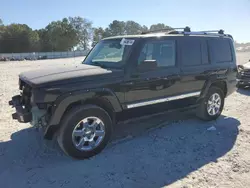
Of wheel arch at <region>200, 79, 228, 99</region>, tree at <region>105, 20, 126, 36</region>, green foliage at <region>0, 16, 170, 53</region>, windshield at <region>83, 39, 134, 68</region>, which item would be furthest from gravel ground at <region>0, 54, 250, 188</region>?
tree at <region>105, 20, 126, 36</region>

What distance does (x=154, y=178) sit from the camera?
147 inches

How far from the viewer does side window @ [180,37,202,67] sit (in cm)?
548

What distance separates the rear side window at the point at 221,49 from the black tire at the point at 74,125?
336cm

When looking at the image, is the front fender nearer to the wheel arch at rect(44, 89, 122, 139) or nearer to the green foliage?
the wheel arch at rect(44, 89, 122, 139)

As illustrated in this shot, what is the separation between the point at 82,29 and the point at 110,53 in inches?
3988

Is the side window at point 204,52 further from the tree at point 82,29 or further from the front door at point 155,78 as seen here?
the tree at point 82,29

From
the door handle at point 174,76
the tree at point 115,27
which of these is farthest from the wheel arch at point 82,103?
the tree at point 115,27

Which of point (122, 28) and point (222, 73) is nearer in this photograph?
point (222, 73)

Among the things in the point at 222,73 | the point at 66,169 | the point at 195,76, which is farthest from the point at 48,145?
the point at 222,73

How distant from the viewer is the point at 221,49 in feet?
20.9

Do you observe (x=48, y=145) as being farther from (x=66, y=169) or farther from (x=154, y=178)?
(x=154, y=178)

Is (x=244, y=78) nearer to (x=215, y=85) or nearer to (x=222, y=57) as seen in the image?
(x=222, y=57)

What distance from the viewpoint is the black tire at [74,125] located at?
4027mm

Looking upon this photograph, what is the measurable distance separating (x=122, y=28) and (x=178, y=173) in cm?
10715
